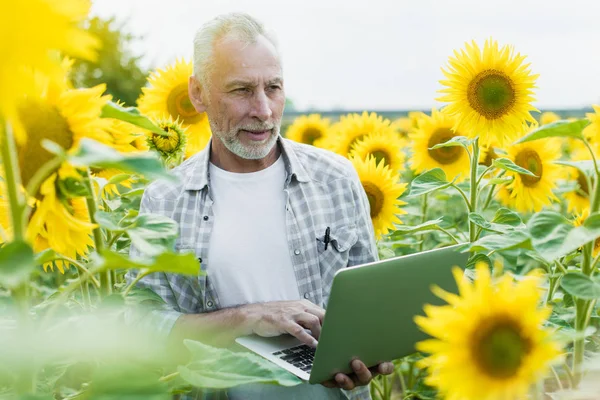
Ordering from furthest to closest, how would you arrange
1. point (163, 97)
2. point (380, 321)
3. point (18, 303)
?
point (163, 97) < point (380, 321) < point (18, 303)

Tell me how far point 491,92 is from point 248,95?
2.30 feet

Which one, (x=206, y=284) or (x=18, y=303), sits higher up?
(x=18, y=303)

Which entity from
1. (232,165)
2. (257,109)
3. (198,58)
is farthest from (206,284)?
(198,58)

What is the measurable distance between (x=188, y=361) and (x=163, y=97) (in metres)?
1.81

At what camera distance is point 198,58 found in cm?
219

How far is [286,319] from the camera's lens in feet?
5.35

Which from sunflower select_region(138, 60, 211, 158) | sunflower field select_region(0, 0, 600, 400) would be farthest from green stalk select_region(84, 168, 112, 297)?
sunflower select_region(138, 60, 211, 158)

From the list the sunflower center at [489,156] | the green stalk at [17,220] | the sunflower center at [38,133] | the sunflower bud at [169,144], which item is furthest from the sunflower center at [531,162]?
the green stalk at [17,220]

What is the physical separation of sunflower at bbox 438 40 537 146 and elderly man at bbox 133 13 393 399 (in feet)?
1.59

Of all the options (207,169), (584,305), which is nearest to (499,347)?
(584,305)

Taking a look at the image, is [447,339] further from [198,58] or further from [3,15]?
[198,58]

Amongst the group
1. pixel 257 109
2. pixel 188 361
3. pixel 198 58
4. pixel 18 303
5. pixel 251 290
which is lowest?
pixel 251 290

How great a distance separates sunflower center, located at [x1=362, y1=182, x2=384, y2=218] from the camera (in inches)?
95.2

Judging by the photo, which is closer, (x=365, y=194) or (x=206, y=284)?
(x=206, y=284)
